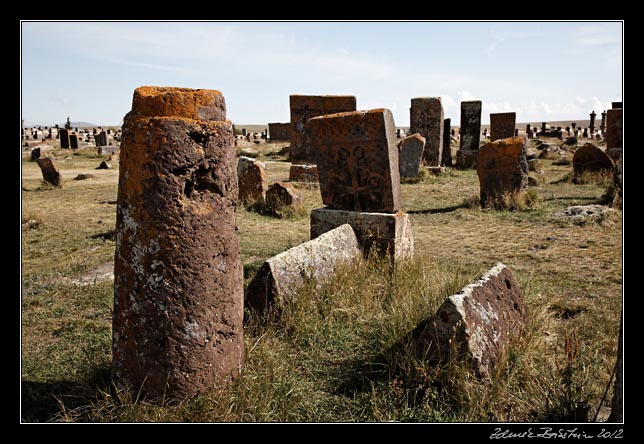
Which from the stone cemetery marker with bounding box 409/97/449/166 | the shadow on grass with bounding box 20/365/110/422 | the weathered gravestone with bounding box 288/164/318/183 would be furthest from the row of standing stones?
the stone cemetery marker with bounding box 409/97/449/166

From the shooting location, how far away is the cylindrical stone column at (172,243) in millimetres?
2820

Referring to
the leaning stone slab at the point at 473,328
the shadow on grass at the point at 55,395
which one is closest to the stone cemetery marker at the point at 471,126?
the leaning stone slab at the point at 473,328

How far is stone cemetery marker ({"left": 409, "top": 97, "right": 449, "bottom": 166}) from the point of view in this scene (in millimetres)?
18109

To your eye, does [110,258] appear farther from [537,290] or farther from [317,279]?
[537,290]

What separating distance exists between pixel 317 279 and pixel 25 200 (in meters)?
10.6

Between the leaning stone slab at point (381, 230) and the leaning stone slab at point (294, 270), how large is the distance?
52 cm

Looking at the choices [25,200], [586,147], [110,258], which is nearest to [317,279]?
[110,258]

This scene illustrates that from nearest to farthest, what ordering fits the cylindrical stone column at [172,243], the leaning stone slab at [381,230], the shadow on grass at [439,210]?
the cylindrical stone column at [172,243] < the leaning stone slab at [381,230] < the shadow on grass at [439,210]

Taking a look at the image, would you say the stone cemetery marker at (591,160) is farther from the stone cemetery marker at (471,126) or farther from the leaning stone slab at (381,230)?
the leaning stone slab at (381,230)

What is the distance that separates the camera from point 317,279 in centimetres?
480

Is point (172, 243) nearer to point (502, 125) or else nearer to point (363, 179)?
point (363, 179)

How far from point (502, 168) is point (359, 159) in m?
5.17

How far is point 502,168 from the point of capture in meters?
10.5

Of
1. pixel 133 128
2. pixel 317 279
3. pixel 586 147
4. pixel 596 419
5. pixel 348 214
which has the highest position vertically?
pixel 586 147
